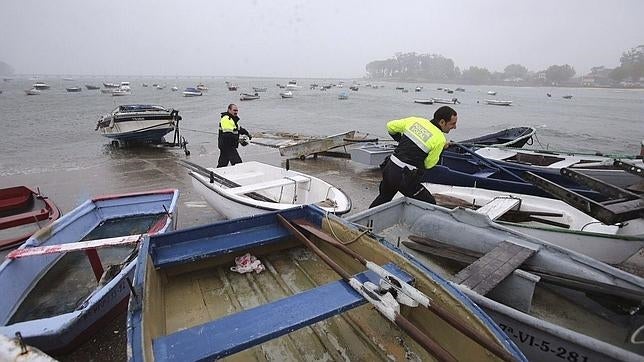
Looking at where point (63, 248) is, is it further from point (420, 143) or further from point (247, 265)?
point (420, 143)

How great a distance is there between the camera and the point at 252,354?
2436 millimetres

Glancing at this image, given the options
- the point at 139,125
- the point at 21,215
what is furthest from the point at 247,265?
the point at 139,125

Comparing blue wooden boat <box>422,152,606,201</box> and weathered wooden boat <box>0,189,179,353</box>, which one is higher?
blue wooden boat <box>422,152,606,201</box>

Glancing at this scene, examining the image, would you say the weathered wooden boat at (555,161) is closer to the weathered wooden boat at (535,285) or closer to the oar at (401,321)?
the weathered wooden boat at (535,285)

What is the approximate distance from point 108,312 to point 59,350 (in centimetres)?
47

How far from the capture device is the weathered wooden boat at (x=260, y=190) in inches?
191

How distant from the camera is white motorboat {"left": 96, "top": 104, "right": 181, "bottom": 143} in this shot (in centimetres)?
1297

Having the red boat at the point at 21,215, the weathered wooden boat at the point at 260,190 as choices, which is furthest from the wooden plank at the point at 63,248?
the weathered wooden boat at the point at 260,190

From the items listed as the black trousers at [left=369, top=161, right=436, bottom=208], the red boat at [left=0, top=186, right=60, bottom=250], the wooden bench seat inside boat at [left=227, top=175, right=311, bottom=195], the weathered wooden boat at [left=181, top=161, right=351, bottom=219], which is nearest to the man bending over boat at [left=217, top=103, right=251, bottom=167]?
the weathered wooden boat at [left=181, top=161, right=351, bottom=219]

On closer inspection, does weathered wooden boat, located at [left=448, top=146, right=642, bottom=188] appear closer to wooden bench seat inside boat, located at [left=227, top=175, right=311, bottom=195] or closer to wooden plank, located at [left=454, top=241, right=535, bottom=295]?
wooden bench seat inside boat, located at [left=227, top=175, right=311, bottom=195]

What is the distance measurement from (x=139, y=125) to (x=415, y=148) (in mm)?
12672

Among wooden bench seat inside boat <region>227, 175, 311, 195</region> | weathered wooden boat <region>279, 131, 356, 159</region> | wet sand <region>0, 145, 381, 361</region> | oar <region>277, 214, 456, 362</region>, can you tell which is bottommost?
wet sand <region>0, 145, 381, 361</region>

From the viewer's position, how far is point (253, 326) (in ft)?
6.55

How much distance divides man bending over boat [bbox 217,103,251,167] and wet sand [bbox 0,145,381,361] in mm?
1184
